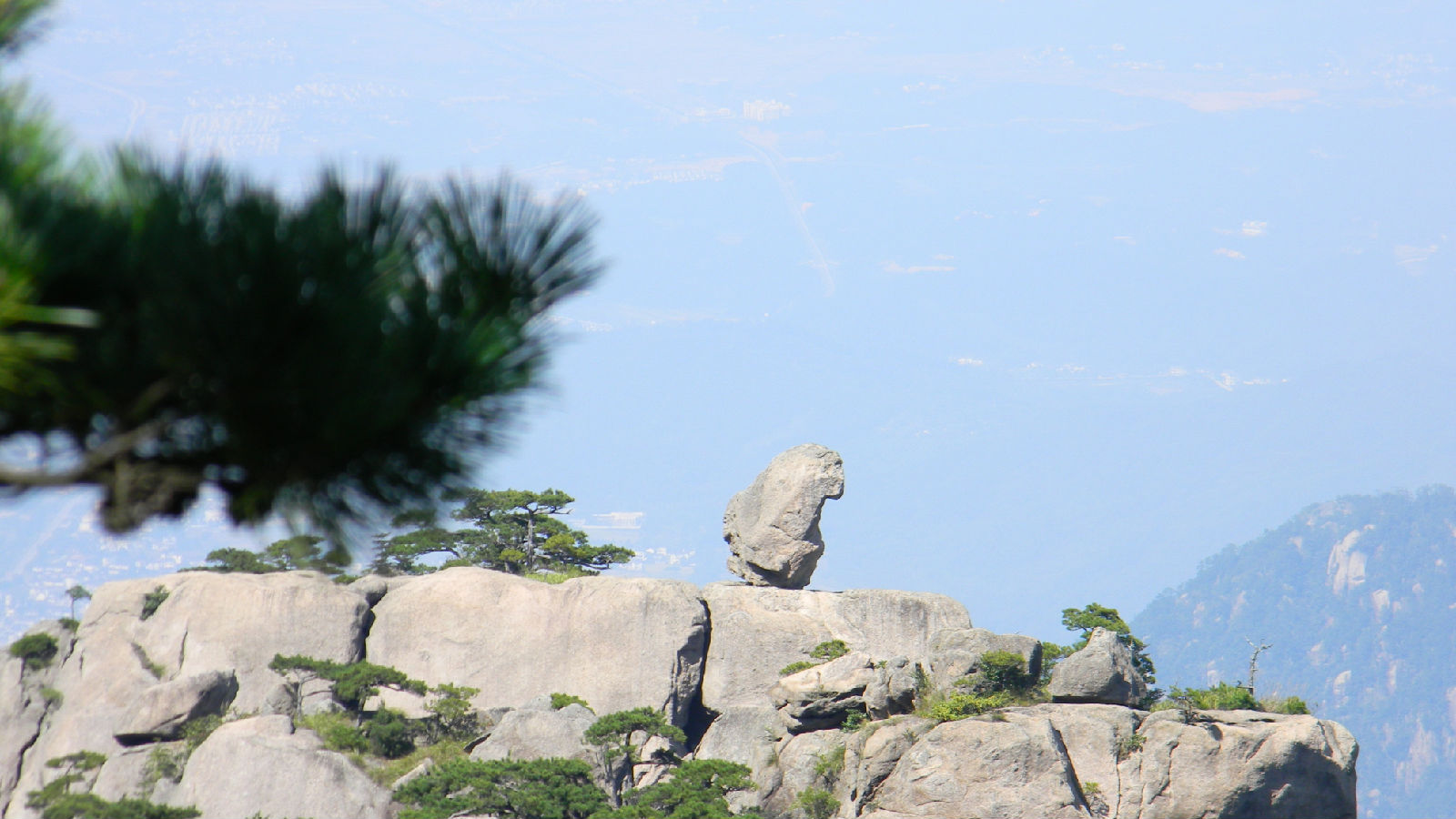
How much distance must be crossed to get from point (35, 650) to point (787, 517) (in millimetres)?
18318

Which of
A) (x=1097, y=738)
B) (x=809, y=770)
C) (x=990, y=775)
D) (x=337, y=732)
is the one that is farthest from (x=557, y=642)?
(x=1097, y=738)

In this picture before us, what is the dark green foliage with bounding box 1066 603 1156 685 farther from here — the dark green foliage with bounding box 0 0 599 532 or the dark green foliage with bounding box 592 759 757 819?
the dark green foliage with bounding box 0 0 599 532

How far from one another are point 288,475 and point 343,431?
0.30 m

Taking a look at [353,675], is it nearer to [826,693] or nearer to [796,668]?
[796,668]

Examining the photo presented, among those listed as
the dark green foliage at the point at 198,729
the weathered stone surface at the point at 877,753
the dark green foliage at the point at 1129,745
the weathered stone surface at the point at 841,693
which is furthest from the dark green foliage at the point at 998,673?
the dark green foliage at the point at 198,729

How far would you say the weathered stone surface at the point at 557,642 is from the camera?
88.8 feet

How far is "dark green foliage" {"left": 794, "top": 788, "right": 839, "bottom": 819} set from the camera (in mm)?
21077

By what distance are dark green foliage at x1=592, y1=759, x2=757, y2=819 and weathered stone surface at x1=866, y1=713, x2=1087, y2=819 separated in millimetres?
2624

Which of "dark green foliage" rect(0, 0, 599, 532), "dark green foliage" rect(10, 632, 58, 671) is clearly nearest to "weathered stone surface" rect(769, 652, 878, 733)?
→ "dark green foliage" rect(10, 632, 58, 671)

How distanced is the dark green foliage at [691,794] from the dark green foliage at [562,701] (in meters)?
3.28

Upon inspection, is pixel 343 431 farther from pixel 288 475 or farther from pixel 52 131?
pixel 52 131

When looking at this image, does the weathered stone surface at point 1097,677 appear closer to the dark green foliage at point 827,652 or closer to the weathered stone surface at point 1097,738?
the weathered stone surface at point 1097,738

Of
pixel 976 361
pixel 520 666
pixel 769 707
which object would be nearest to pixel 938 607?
pixel 769 707

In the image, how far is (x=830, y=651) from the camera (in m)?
25.2
